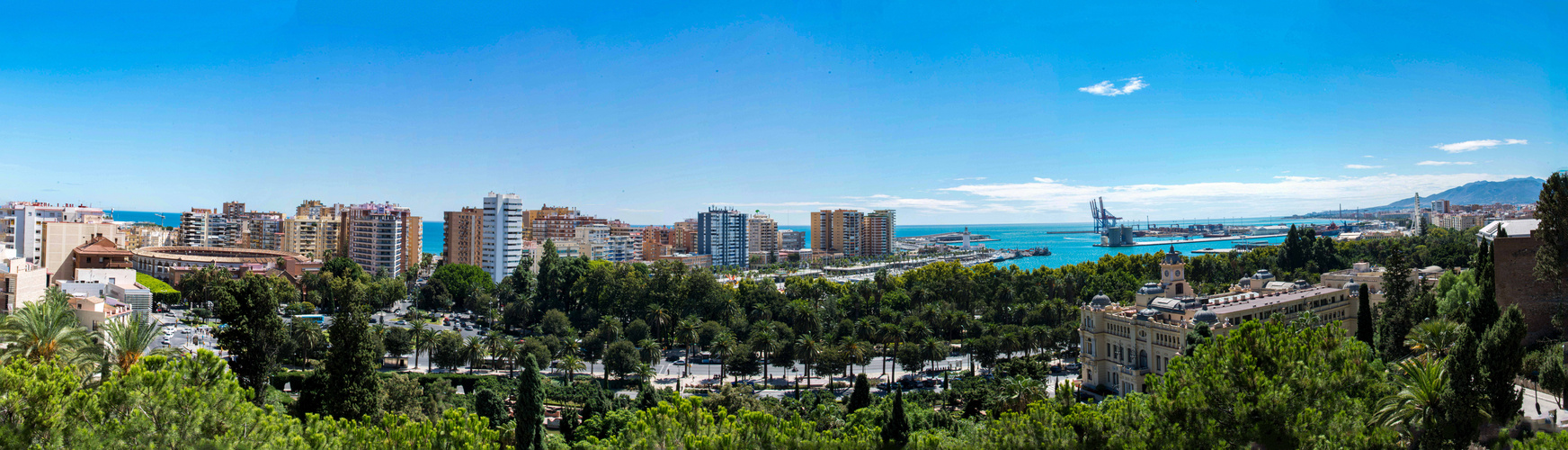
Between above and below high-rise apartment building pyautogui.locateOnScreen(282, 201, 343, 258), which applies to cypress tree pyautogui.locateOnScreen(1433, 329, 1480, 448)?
below

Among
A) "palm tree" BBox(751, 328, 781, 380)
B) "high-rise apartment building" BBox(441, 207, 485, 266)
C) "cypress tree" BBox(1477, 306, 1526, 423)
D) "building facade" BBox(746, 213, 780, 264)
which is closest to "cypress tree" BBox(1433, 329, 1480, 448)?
"cypress tree" BBox(1477, 306, 1526, 423)

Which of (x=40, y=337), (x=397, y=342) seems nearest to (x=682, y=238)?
(x=397, y=342)

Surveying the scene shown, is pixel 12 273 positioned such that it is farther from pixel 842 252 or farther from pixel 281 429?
pixel 842 252

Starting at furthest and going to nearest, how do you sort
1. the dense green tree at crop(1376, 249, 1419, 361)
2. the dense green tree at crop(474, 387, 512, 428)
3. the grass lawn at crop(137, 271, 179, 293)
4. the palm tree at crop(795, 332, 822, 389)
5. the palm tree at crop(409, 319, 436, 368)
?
1. the grass lawn at crop(137, 271, 179, 293)
2. the palm tree at crop(409, 319, 436, 368)
3. the palm tree at crop(795, 332, 822, 389)
4. the dense green tree at crop(474, 387, 512, 428)
5. the dense green tree at crop(1376, 249, 1419, 361)

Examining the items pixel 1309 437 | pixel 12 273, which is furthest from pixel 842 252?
pixel 1309 437

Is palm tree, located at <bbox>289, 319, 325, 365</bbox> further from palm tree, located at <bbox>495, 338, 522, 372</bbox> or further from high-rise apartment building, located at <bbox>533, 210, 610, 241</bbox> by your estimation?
high-rise apartment building, located at <bbox>533, 210, 610, 241</bbox>
